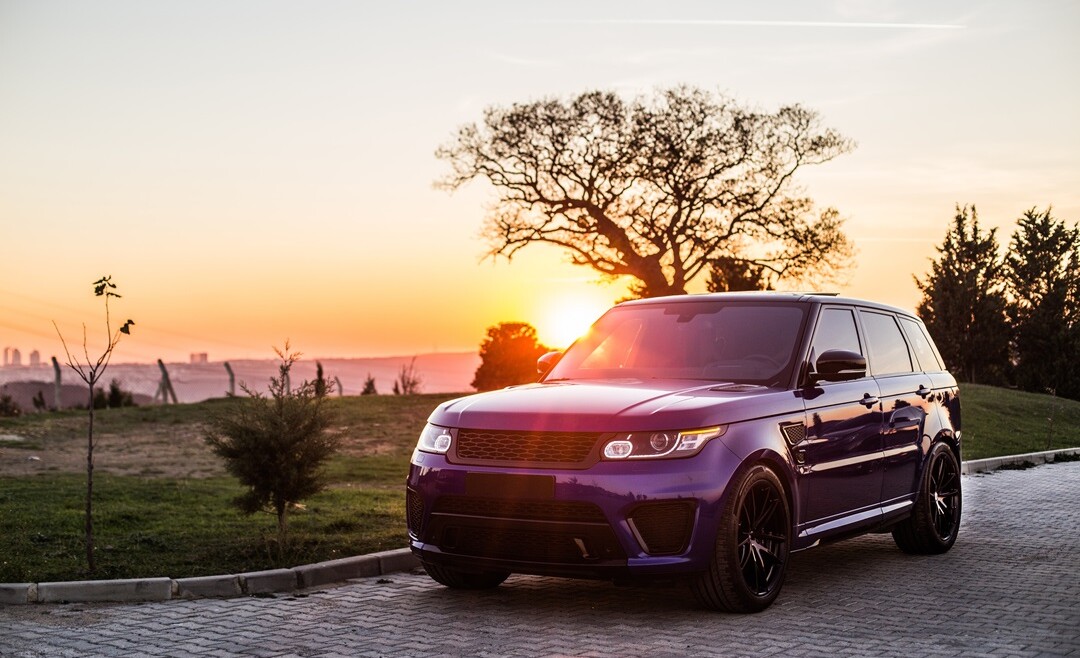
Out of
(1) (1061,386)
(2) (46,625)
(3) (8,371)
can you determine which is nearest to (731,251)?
(1) (1061,386)

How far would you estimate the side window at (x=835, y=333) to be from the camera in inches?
320

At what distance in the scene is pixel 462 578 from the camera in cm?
777

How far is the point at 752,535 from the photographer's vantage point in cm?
695

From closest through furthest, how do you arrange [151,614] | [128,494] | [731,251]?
[151,614] → [128,494] → [731,251]

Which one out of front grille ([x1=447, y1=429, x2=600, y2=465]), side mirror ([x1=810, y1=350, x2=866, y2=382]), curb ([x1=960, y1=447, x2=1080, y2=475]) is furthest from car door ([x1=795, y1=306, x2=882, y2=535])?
curb ([x1=960, y1=447, x2=1080, y2=475])

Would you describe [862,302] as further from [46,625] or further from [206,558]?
[46,625]

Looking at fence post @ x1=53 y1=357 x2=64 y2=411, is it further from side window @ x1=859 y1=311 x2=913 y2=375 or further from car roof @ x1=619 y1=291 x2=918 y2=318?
side window @ x1=859 y1=311 x2=913 y2=375

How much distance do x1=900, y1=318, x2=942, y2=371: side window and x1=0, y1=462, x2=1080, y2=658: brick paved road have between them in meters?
1.78

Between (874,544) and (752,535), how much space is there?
371 cm

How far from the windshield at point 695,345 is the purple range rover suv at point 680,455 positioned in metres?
0.01

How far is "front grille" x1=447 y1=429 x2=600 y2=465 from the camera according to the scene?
6602 millimetres

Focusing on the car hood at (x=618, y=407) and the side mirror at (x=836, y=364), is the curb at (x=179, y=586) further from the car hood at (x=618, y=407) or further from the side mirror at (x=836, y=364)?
the side mirror at (x=836, y=364)

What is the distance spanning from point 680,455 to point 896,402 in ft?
10.2

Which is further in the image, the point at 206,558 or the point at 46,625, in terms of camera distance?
the point at 206,558
